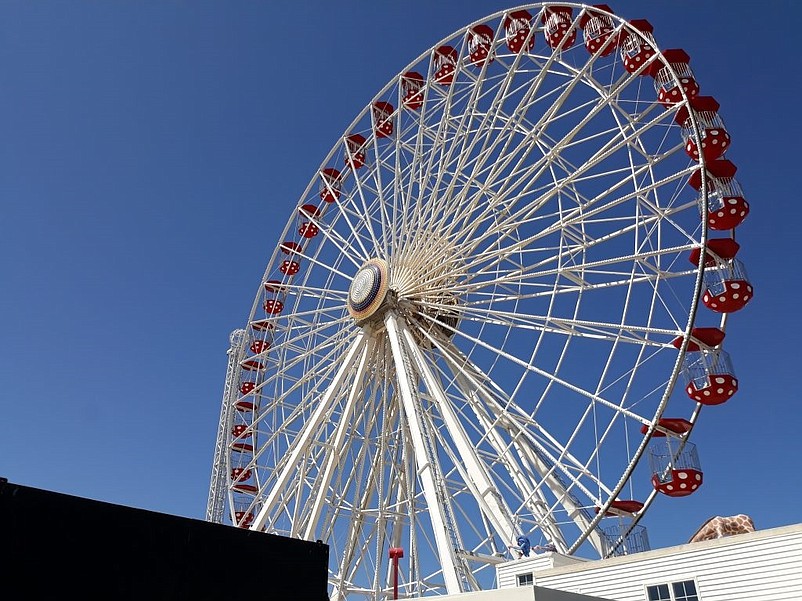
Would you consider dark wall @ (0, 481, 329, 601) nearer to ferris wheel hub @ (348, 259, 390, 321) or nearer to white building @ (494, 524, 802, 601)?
white building @ (494, 524, 802, 601)

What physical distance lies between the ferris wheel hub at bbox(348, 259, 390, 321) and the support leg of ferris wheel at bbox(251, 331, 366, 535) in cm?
83

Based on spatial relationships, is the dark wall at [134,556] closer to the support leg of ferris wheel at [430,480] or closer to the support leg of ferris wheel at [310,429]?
the support leg of ferris wheel at [430,480]

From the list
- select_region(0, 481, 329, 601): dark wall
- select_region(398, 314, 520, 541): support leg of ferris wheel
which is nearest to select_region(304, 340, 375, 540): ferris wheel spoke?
select_region(398, 314, 520, 541): support leg of ferris wheel

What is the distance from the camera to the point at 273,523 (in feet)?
69.3

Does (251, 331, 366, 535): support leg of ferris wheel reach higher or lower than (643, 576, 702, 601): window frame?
higher

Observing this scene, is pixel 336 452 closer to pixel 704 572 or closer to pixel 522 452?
pixel 522 452

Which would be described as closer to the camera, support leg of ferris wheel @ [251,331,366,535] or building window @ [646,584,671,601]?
building window @ [646,584,671,601]

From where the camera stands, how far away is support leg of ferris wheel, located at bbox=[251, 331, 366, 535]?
2083cm

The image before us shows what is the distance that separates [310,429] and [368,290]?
14.6 ft

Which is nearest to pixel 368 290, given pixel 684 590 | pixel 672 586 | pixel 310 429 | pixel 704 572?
pixel 310 429

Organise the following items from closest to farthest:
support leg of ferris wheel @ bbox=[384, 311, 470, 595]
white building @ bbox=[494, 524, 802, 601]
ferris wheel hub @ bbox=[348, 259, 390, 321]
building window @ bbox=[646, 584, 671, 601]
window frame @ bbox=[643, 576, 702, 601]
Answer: white building @ bbox=[494, 524, 802, 601], window frame @ bbox=[643, 576, 702, 601], building window @ bbox=[646, 584, 671, 601], support leg of ferris wheel @ bbox=[384, 311, 470, 595], ferris wheel hub @ bbox=[348, 259, 390, 321]

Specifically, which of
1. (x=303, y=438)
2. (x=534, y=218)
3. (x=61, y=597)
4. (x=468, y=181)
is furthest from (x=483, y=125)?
(x=61, y=597)

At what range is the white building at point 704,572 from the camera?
1118cm

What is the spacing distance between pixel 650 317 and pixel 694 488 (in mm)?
3777
